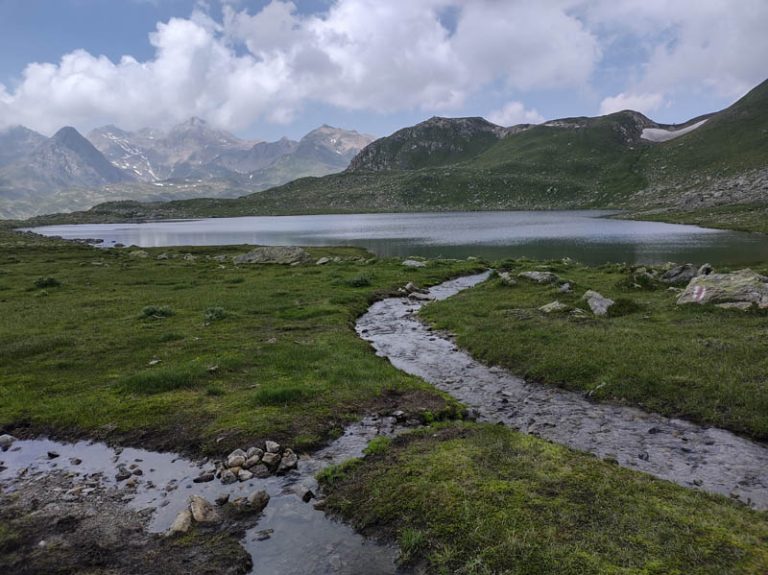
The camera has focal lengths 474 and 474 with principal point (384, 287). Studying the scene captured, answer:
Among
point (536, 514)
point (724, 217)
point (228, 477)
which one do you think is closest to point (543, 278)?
point (536, 514)

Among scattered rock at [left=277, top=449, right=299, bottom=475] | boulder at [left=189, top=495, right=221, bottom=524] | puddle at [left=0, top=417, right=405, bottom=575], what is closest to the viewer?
→ puddle at [left=0, top=417, right=405, bottom=575]

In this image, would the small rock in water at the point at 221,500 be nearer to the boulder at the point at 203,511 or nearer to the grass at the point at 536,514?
the boulder at the point at 203,511

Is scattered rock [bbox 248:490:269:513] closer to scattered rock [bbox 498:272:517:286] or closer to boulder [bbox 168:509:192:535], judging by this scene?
boulder [bbox 168:509:192:535]

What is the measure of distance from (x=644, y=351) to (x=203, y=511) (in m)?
20.2

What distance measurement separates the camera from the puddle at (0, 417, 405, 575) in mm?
10508

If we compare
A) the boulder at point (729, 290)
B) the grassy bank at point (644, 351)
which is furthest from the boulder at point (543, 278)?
the boulder at point (729, 290)

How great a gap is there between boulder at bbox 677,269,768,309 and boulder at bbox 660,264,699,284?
636cm

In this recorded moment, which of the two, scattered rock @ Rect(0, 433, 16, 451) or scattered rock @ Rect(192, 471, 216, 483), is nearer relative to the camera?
scattered rock @ Rect(192, 471, 216, 483)

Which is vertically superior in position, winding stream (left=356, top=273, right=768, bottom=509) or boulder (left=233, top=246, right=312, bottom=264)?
boulder (left=233, top=246, right=312, bottom=264)

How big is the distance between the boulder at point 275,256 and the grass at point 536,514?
60925 mm

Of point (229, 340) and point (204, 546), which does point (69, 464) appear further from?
point (229, 340)

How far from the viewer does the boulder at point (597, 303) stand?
31106mm

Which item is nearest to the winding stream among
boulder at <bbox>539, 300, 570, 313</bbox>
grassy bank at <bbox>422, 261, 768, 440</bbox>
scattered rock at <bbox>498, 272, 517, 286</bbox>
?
grassy bank at <bbox>422, 261, 768, 440</bbox>

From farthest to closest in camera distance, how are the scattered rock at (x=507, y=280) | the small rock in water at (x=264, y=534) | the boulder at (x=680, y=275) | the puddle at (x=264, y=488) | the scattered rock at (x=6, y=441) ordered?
1. the scattered rock at (x=507, y=280)
2. the boulder at (x=680, y=275)
3. the scattered rock at (x=6, y=441)
4. the small rock in water at (x=264, y=534)
5. the puddle at (x=264, y=488)
